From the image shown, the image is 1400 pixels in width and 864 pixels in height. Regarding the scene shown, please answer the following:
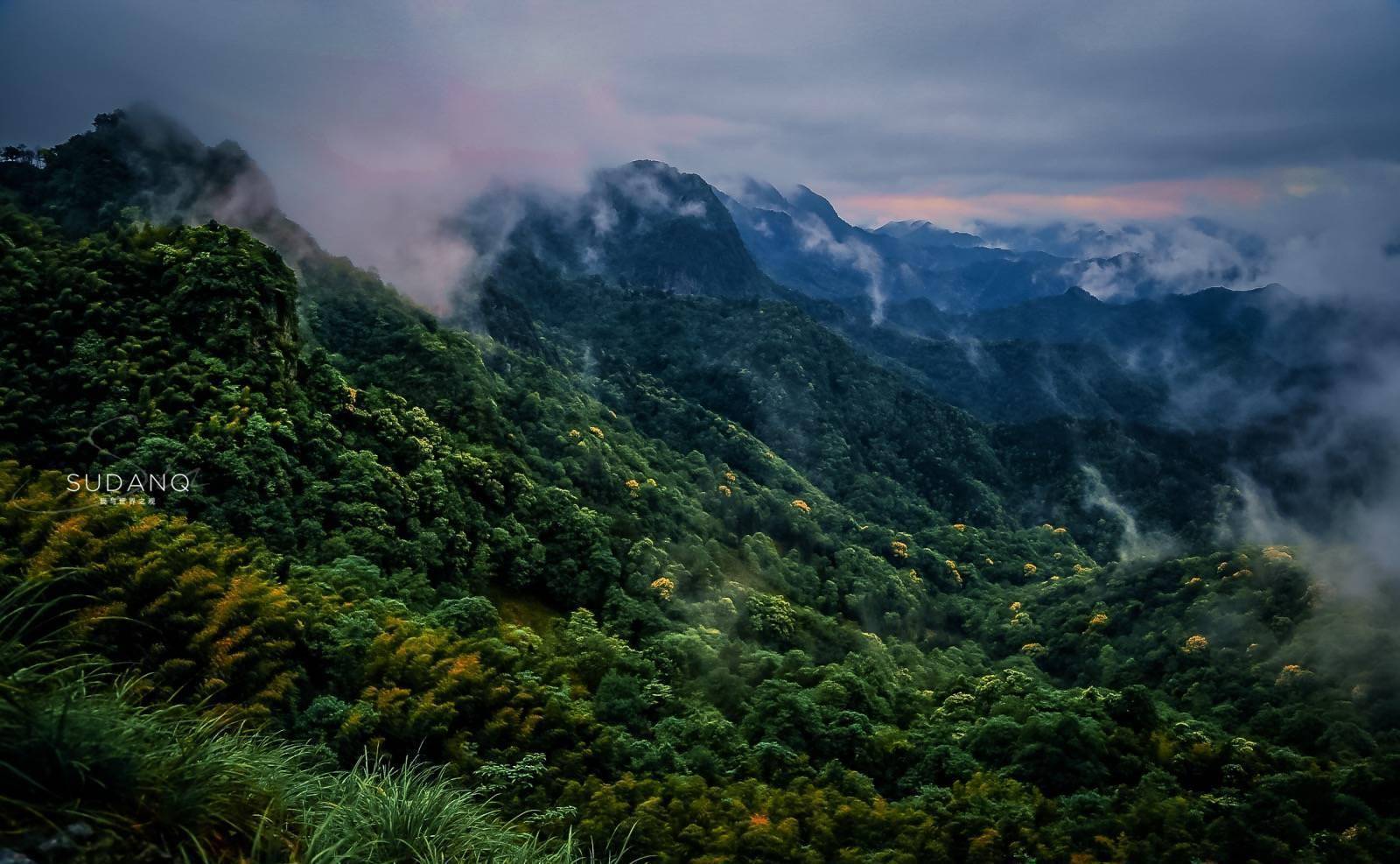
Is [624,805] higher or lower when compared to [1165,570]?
lower

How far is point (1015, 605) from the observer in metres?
59.6

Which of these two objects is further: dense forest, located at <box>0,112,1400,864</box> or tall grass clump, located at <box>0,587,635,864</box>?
dense forest, located at <box>0,112,1400,864</box>

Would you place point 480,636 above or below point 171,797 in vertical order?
below

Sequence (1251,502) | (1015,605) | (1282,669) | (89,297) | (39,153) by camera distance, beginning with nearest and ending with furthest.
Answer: (89,297)
(1282,669)
(39,153)
(1015,605)
(1251,502)

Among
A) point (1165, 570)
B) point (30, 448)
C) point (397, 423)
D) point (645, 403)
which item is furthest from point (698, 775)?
point (645, 403)

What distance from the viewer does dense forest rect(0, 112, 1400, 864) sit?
6023 mm

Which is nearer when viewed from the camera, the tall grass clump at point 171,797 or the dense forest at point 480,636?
the tall grass clump at point 171,797

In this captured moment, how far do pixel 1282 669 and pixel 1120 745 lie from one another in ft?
65.0

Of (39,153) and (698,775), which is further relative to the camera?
(39,153)

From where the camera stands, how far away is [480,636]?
20609 millimetres

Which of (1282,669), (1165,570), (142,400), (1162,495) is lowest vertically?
(142,400)

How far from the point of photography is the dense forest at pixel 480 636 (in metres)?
6.02

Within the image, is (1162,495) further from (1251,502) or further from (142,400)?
(142,400)

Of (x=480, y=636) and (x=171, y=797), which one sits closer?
(x=171, y=797)
